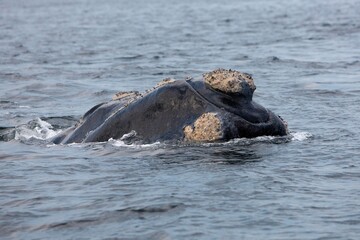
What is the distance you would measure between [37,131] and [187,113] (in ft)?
13.1

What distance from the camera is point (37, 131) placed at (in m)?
15.0

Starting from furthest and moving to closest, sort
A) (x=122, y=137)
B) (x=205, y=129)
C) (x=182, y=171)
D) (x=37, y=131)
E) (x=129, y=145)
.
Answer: (x=37, y=131) → (x=122, y=137) → (x=129, y=145) → (x=205, y=129) → (x=182, y=171)

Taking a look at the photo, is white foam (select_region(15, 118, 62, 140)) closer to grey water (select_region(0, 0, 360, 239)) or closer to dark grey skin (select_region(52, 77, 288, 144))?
grey water (select_region(0, 0, 360, 239))

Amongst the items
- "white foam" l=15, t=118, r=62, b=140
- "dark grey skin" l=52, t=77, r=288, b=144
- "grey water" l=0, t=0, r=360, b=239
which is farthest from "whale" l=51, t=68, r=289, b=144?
"white foam" l=15, t=118, r=62, b=140

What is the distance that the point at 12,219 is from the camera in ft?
30.6

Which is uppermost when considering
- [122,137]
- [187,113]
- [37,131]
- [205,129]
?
[187,113]

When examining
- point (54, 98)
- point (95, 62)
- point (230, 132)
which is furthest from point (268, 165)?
point (95, 62)

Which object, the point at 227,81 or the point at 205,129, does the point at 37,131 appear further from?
the point at 227,81

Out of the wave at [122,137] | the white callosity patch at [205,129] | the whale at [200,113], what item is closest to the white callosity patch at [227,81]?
the whale at [200,113]

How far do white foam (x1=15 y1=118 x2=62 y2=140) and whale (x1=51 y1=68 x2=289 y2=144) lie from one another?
8.59 feet

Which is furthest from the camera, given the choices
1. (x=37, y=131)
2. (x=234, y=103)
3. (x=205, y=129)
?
(x=37, y=131)

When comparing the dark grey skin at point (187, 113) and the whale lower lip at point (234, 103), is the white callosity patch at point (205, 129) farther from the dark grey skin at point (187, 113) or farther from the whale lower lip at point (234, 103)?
the whale lower lip at point (234, 103)

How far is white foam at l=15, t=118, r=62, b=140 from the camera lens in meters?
14.5

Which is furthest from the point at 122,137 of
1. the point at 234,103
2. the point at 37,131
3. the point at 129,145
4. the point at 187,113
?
the point at 37,131
